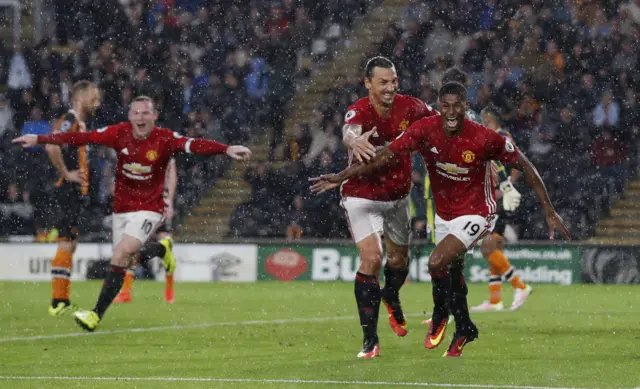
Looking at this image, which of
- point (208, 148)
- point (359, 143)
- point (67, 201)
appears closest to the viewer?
point (359, 143)

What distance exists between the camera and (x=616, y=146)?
71.4 ft

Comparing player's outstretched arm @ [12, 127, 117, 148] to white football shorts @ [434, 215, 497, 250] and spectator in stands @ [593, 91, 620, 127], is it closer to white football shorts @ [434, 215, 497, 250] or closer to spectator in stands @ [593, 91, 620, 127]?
Result: white football shorts @ [434, 215, 497, 250]

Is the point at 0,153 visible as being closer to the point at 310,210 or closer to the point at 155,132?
the point at 310,210

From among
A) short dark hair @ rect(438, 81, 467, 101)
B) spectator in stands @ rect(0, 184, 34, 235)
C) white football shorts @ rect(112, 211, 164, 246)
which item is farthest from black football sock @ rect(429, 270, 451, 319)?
spectator in stands @ rect(0, 184, 34, 235)

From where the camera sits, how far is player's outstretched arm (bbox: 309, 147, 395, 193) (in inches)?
352

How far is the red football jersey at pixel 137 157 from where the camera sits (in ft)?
39.9

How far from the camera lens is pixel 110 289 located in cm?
1173

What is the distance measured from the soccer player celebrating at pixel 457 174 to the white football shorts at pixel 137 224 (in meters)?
3.42

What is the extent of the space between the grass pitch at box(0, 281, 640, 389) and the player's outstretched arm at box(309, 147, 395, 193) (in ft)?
3.98

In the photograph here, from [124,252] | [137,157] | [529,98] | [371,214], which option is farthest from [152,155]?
[529,98]

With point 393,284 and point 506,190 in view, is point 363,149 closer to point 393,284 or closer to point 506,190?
point 393,284

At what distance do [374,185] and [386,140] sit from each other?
1.16 feet

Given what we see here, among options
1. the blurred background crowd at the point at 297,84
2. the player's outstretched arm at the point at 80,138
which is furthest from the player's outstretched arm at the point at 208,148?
the blurred background crowd at the point at 297,84

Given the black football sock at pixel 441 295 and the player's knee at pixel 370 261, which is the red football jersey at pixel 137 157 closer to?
the player's knee at pixel 370 261
